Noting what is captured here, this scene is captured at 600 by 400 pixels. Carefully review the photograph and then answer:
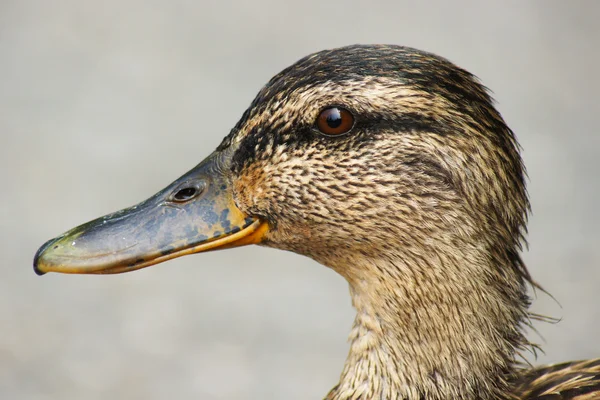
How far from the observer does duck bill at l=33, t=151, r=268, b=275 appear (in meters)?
2.66

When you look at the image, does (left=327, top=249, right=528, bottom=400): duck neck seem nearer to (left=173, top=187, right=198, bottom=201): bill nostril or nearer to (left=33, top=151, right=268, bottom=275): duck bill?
(left=33, top=151, right=268, bottom=275): duck bill

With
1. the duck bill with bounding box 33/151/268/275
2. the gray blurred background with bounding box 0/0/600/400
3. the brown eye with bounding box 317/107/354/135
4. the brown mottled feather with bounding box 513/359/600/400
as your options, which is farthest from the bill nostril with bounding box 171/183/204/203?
the gray blurred background with bounding box 0/0/600/400

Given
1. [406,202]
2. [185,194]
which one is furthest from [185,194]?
[406,202]

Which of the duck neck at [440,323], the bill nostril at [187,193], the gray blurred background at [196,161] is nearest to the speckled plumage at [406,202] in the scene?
the duck neck at [440,323]

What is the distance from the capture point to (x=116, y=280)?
5582mm

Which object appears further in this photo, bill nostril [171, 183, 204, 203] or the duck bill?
bill nostril [171, 183, 204, 203]

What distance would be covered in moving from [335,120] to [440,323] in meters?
0.70

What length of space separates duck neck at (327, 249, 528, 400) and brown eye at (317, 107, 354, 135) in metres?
0.42

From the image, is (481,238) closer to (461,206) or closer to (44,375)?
(461,206)

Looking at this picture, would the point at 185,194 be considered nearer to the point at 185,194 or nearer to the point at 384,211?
the point at 185,194

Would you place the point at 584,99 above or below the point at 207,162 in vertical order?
above

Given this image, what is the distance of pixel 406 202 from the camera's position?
2564 mm

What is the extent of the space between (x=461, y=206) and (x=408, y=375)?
57 centimetres

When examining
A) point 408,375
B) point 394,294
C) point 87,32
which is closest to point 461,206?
point 394,294
